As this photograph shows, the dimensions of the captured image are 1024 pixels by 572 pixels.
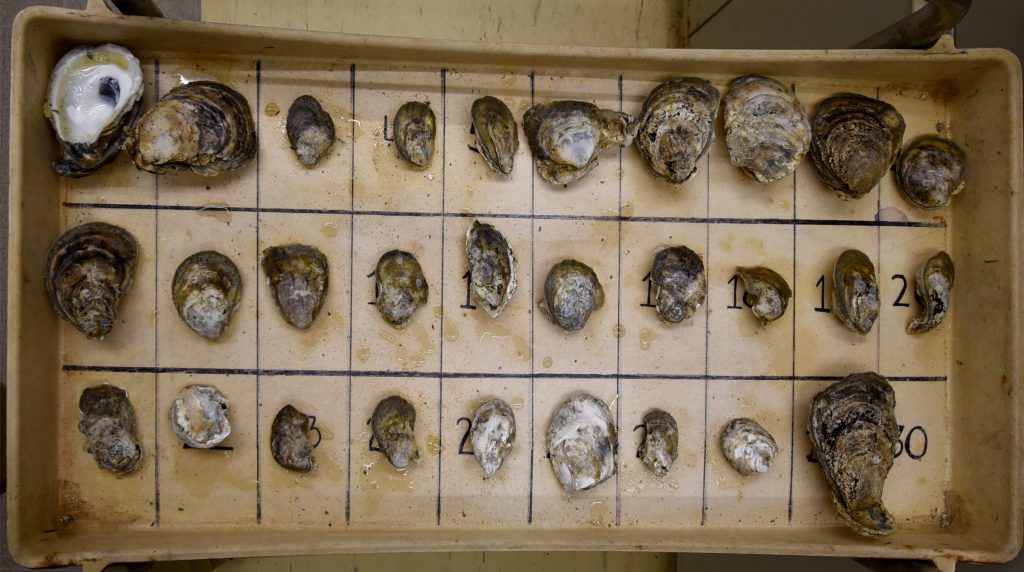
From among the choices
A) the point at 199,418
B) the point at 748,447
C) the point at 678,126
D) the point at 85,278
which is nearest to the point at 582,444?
the point at 748,447

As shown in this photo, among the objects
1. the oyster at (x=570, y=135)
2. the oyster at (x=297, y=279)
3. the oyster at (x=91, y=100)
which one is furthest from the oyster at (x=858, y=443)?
the oyster at (x=91, y=100)

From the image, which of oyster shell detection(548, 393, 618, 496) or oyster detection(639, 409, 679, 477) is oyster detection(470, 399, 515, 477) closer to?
oyster shell detection(548, 393, 618, 496)

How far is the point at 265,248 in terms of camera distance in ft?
5.40

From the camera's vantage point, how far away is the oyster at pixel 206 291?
5.13 feet

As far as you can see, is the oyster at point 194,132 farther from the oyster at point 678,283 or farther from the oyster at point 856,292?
the oyster at point 856,292

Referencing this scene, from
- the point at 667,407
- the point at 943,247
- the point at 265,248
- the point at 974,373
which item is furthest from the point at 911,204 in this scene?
the point at 265,248

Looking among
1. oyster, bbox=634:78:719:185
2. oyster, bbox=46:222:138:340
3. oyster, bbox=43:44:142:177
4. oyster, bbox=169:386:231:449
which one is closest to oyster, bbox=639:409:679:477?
oyster, bbox=634:78:719:185

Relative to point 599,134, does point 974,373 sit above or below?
below

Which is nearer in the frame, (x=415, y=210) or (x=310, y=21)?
(x=415, y=210)

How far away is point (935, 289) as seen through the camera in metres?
1.66

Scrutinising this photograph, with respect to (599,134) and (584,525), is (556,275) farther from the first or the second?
(584,525)

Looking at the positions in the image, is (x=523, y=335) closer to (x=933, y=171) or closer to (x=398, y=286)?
(x=398, y=286)

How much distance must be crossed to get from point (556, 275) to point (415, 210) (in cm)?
42

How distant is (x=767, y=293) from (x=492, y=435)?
0.83 m
